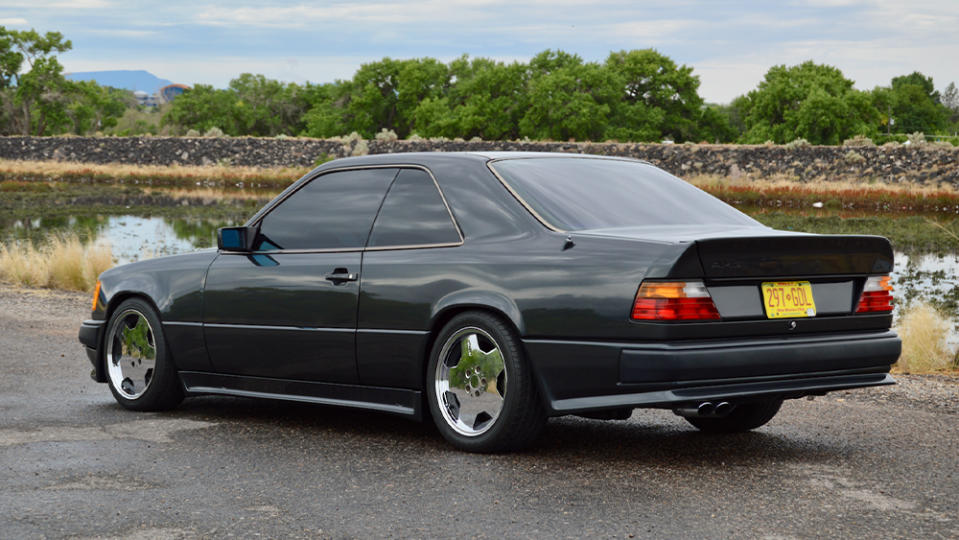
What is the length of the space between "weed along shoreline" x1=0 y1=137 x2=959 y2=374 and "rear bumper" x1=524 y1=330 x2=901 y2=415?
5035mm

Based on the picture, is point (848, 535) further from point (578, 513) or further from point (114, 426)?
point (114, 426)

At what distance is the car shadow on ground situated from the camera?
20.0 feet

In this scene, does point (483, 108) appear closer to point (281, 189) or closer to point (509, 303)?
point (281, 189)

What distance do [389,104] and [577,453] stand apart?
108 meters

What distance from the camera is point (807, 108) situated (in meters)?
93.1

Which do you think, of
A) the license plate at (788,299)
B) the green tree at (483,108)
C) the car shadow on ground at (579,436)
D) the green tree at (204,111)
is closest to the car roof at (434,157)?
the license plate at (788,299)

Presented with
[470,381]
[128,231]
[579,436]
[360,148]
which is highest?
[360,148]

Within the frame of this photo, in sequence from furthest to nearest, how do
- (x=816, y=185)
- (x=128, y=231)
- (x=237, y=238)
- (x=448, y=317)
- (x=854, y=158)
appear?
(x=854, y=158)
(x=816, y=185)
(x=128, y=231)
(x=237, y=238)
(x=448, y=317)

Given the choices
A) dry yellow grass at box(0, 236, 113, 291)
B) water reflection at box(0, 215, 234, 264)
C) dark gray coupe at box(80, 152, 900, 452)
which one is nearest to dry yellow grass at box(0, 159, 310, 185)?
water reflection at box(0, 215, 234, 264)

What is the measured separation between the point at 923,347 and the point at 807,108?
86011 millimetres

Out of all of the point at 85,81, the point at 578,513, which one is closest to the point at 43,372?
the point at 578,513

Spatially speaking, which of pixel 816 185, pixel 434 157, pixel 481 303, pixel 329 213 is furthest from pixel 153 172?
pixel 481 303

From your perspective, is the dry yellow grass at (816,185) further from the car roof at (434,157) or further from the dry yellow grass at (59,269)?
the car roof at (434,157)

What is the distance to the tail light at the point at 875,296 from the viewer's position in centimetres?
597
